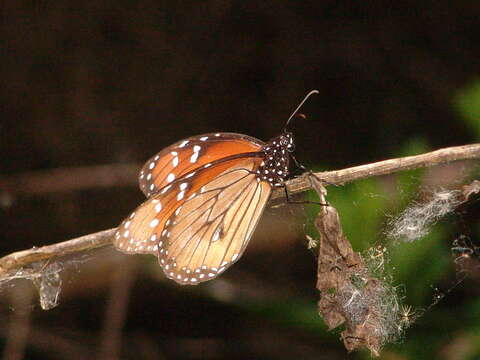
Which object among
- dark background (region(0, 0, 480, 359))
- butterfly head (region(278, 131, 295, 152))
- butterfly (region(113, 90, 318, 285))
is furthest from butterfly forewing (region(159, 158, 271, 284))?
dark background (region(0, 0, 480, 359))

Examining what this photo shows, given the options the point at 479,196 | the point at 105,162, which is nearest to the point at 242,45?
the point at 105,162

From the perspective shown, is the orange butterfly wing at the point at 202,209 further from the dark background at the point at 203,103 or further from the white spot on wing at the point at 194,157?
the dark background at the point at 203,103

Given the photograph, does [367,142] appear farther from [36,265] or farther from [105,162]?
[36,265]

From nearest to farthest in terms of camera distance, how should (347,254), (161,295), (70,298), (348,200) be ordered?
(347,254) → (348,200) → (70,298) → (161,295)

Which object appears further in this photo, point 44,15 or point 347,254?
point 44,15

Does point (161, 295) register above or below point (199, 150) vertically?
below

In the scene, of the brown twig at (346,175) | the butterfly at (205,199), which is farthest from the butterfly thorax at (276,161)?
the brown twig at (346,175)

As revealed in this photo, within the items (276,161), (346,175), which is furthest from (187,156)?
(346,175)
